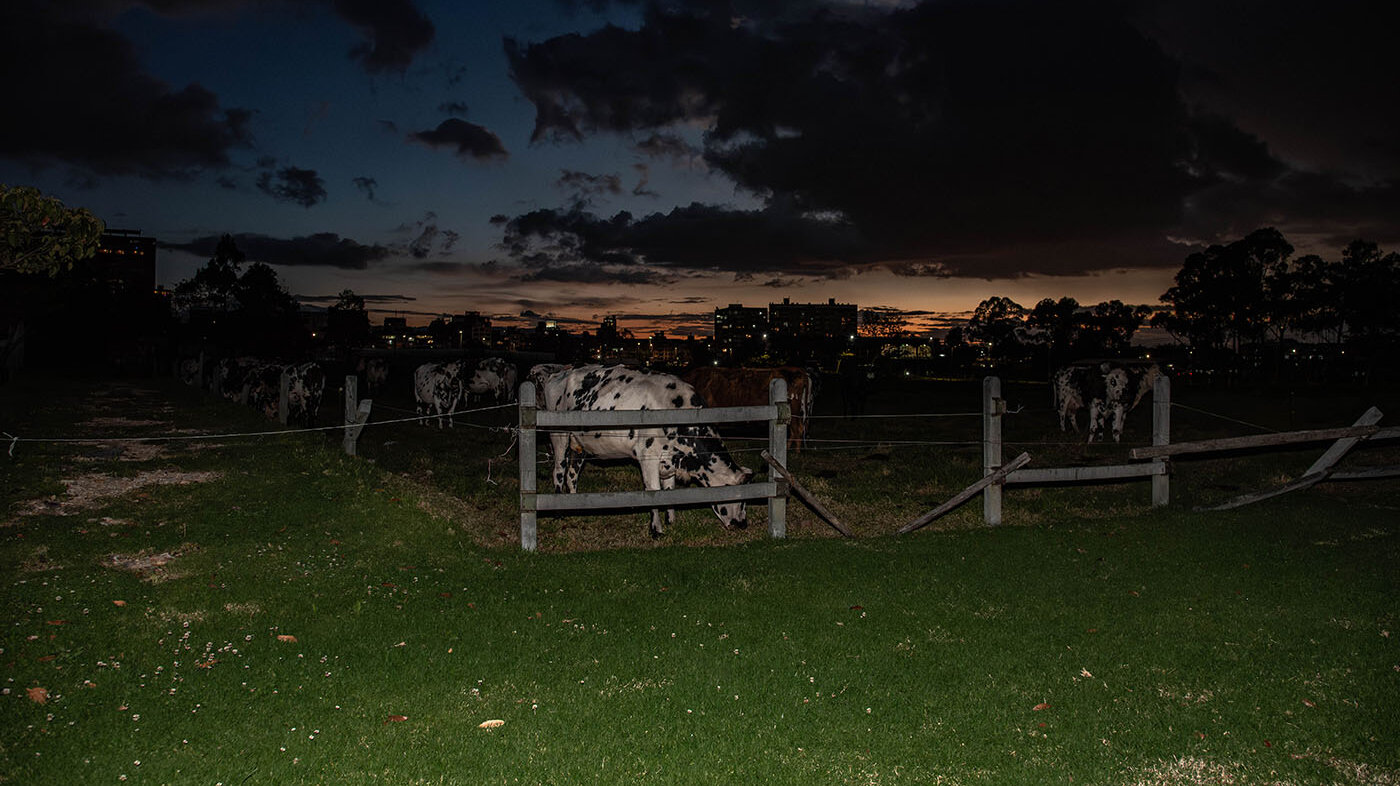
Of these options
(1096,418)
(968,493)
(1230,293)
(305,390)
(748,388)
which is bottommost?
(968,493)

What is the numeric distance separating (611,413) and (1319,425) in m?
23.8

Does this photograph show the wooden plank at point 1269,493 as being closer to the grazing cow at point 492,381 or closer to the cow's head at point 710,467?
the cow's head at point 710,467

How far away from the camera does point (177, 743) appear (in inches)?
157

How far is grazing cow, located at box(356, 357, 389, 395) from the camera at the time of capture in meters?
32.6

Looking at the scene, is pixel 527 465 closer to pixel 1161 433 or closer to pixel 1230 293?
pixel 1161 433

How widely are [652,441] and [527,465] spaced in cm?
214

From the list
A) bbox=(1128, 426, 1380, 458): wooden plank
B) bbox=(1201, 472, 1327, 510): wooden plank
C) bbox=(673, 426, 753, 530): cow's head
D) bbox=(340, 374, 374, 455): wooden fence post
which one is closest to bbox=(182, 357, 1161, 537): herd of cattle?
bbox=(673, 426, 753, 530): cow's head

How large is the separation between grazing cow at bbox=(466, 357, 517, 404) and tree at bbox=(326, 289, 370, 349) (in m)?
87.4

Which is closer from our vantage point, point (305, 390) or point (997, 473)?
point (997, 473)

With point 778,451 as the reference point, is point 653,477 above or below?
below

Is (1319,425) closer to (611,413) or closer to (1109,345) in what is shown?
(611,413)

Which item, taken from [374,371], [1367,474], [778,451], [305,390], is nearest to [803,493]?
[778,451]

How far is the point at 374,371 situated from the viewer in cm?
3294

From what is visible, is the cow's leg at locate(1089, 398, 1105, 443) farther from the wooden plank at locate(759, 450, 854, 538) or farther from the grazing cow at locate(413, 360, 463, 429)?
the grazing cow at locate(413, 360, 463, 429)
